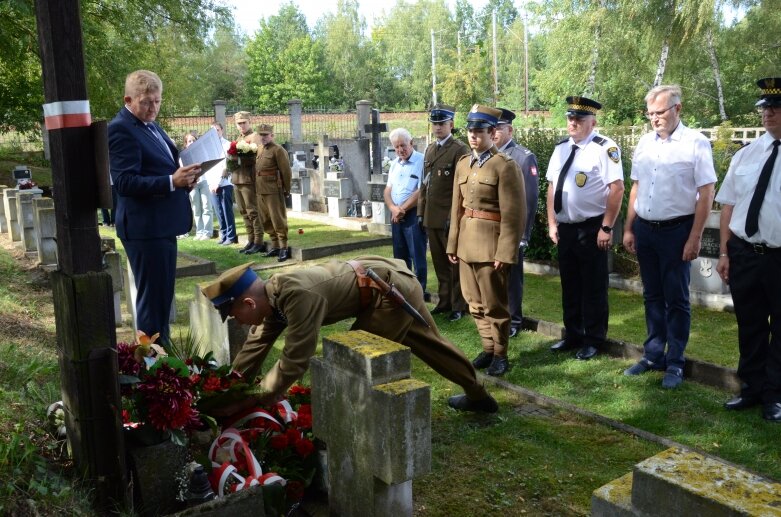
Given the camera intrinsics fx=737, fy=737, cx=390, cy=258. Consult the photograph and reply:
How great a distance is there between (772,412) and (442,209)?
369 cm

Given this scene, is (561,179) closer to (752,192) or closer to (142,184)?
(752,192)

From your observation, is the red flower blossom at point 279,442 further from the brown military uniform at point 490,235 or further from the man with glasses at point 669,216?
the man with glasses at point 669,216

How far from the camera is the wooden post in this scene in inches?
113

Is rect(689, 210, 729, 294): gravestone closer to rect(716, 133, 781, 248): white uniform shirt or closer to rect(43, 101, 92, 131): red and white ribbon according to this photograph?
rect(716, 133, 781, 248): white uniform shirt

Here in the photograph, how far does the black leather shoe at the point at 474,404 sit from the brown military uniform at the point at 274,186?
669 cm

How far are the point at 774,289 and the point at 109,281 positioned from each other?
397 centimetres

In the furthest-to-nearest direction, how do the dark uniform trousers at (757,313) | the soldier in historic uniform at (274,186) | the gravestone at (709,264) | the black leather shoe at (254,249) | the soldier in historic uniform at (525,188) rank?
1. the black leather shoe at (254,249)
2. the soldier in historic uniform at (274,186)
3. the gravestone at (709,264)
4. the soldier in historic uniform at (525,188)
5. the dark uniform trousers at (757,313)

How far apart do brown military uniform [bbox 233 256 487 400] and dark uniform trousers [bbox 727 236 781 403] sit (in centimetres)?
181

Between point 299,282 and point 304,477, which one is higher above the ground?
point 299,282

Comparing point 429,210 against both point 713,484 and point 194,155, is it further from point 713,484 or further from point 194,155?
point 713,484

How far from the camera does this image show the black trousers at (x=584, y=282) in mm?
6062

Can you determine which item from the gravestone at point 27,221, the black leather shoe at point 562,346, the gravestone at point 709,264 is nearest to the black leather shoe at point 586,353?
the black leather shoe at point 562,346

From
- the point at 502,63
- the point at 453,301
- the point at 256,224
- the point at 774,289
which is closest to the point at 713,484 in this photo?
the point at 774,289

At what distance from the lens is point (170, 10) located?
596 inches
